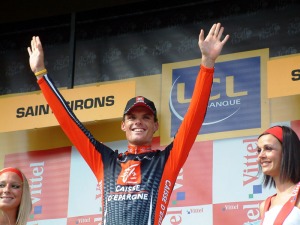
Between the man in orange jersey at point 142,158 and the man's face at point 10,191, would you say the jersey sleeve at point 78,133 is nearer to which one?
the man in orange jersey at point 142,158

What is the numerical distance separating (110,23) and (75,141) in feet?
6.89

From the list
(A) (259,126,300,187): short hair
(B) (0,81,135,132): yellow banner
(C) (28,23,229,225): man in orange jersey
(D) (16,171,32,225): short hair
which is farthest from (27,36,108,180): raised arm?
(B) (0,81,135,132): yellow banner

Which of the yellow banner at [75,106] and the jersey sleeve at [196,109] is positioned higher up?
the yellow banner at [75,106]

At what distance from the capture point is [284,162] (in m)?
3.78

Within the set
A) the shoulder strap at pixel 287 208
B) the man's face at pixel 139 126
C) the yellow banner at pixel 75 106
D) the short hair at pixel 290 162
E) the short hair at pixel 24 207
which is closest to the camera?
the shoulder strap at pixel 287 208

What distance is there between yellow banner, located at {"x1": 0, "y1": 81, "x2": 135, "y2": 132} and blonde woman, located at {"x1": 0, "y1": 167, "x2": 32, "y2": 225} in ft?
4.58

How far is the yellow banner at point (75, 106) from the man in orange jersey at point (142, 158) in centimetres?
139

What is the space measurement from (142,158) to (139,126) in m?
0.15

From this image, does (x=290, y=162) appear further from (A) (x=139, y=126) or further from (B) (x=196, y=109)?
(A) (x=139, y=126)

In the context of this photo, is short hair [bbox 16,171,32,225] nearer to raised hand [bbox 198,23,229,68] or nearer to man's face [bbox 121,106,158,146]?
man's face [bbox 121,106,158,146]

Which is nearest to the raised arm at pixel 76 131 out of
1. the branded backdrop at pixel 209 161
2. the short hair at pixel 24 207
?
the short hair at pixel 24 207

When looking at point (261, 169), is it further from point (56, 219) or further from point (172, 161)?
point (56, 219)

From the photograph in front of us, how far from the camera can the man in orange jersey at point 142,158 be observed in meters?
4.11

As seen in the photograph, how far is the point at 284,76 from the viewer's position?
5293 mm
